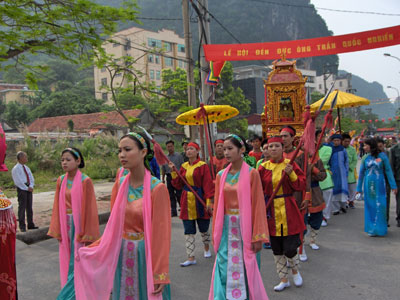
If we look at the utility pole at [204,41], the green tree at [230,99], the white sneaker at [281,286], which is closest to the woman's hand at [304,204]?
the white sneaker at [281,286]

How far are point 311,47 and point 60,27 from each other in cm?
632

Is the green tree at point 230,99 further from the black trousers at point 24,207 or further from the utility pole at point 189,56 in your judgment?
the black trousers at point 24,207

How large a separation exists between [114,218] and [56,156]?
55.6 feet

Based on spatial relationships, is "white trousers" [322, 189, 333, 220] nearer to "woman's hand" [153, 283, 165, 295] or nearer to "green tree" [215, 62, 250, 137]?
"woman's hand" [153, 283, 165, 295]

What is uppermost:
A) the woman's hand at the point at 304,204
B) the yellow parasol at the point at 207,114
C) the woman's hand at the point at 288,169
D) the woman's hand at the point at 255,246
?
the yellow parasol at the point at 207,114

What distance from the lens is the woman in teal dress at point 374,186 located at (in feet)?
22.5

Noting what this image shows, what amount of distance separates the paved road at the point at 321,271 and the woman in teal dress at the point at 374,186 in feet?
0.88

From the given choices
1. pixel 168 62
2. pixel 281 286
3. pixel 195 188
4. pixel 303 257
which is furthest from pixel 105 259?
pixel 168 62

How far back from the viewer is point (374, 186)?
7102 mm

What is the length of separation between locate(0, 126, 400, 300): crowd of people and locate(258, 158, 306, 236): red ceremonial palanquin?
11 millimetres

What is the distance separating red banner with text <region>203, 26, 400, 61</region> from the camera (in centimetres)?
959

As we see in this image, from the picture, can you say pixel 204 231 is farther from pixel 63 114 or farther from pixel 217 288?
pixel 63 114

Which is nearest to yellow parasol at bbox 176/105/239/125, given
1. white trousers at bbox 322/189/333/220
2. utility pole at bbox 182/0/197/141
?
white trousers at bbox 322/189/333/220

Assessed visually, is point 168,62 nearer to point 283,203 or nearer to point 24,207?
point 24,207
